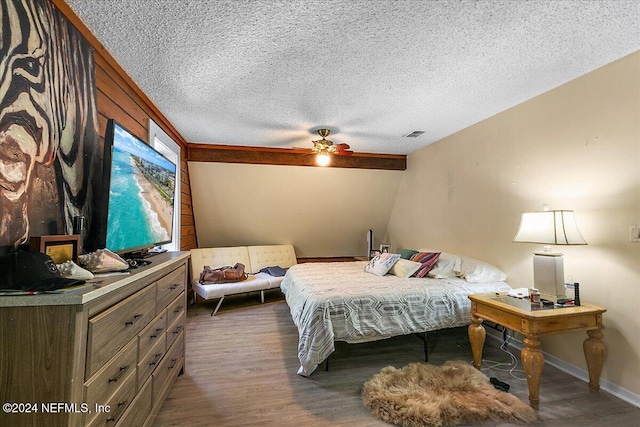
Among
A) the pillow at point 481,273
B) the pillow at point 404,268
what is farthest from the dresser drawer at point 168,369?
the pillow at point 481,273

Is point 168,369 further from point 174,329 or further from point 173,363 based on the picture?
point 174,329

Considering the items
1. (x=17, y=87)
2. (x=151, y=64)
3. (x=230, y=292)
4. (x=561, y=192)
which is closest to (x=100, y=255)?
(x=17, y=87)

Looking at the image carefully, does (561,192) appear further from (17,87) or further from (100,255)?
(17,87)

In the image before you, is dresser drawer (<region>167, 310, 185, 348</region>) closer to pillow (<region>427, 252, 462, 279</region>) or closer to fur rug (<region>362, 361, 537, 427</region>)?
fur rug (<region>362, 361, 537, 427</region>)

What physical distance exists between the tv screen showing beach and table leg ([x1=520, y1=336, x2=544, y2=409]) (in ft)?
8.84

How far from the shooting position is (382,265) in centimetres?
342

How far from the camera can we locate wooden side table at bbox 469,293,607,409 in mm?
1935

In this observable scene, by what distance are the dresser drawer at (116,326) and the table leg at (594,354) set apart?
298cm

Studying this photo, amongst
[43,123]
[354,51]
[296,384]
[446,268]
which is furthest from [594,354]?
[43,123]

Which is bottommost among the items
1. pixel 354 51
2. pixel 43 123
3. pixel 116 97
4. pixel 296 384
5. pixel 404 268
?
pixel 296 384

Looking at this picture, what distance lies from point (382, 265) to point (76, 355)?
9.58ft

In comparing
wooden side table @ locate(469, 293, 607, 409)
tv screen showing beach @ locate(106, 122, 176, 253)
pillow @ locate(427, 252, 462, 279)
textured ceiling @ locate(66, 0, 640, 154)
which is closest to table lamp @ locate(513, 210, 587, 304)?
wooden side table @ locate(469, 293, 607, 409)

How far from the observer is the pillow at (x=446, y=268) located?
124 inches

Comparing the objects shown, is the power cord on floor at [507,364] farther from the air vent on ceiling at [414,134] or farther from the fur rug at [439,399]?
the air vent on ceiling at [414,134]
